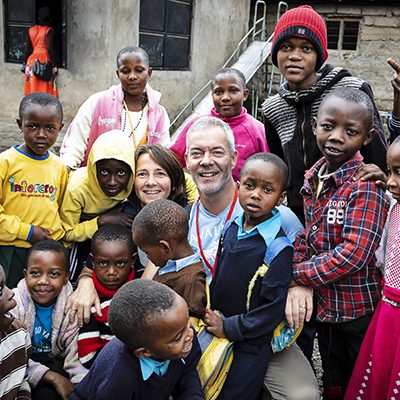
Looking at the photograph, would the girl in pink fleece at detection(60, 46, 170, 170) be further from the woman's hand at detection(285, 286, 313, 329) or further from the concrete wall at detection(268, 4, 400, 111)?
the concrete wall at detection(268, 4, 400, 111)

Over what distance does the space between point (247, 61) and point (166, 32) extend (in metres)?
2.06

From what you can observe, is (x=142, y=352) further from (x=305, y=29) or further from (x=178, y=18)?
(x=178, y=18)

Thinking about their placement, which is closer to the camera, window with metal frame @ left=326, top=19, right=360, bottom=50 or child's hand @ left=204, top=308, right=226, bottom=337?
child's hand @ left=204, top=308, right=226, bottom=337

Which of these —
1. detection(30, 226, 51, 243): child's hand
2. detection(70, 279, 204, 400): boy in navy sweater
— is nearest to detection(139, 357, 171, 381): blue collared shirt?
detection(70, 279, 204, 400): boy in navy sweater

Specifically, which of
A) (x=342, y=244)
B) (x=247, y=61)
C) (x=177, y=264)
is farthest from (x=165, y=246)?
(x=247, y=61)

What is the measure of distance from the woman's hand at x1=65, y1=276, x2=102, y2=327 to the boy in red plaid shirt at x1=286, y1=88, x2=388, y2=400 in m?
1.04

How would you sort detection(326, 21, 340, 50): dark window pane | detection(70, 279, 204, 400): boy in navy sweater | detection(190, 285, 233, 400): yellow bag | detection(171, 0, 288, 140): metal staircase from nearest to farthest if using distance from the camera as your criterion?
detection(70, 279, 204, 400): boy in navy sweater, detection(190, 285, 233, 400): yellow bag, detection(171, 0, 288, 140): metal staircase, detection(326, 21, 340, 50): dark window pane

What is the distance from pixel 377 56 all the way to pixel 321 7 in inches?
64.5

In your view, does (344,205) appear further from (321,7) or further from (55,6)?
(321,7)

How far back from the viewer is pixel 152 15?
8.84 meters

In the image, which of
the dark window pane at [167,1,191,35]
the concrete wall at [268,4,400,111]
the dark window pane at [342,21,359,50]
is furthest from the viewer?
the dark window pane at [342,21,359,50]

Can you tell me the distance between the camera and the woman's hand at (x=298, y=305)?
2.45 metres

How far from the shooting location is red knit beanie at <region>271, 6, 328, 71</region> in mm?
2971

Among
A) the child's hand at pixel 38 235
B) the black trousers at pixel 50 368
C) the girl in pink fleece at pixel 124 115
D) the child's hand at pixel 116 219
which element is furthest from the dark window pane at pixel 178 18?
the black trousers at pixel 50 368
